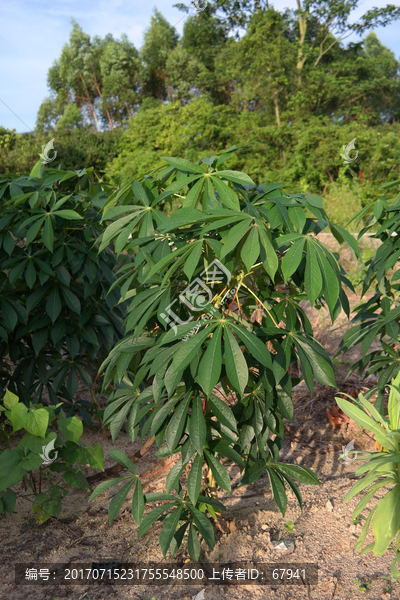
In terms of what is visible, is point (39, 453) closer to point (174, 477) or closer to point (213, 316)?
point (174, 477)

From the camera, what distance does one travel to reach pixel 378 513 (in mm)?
827

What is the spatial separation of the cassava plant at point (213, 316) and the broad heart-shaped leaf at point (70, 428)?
14 cm

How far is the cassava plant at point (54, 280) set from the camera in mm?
1702

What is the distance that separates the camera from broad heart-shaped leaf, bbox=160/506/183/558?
1.12 meters

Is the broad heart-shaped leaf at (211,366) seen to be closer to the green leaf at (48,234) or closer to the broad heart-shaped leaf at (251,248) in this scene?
the broad heart-shaped leaf at (251,248)

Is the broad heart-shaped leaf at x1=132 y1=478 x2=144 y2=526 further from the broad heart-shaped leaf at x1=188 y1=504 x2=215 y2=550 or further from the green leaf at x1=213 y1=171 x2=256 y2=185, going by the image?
the green leaf at x1=213 y1=171 x2=256 y2=185

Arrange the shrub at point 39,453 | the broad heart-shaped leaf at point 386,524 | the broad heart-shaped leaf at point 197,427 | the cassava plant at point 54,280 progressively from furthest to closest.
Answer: the cassava plant at point 54,280 → the shrub at point 39,453 → the broad heart-shaped leaf at point 197,427 → the broad heart-shaped leaf at point 386,524

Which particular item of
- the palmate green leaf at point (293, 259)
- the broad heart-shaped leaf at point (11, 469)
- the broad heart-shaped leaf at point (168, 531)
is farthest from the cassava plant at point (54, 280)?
the palmate green leaf at point (293, 259)

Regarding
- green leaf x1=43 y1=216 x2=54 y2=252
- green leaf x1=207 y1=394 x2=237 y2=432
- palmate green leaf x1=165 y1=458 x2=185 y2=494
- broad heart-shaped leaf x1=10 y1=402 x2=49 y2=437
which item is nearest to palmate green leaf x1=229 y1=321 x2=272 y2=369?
green leaf x1=207 y1=394 x2=237 y2=432

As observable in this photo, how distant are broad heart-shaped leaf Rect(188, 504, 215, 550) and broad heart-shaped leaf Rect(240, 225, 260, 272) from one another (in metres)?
0.77

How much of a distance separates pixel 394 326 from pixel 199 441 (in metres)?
0.82

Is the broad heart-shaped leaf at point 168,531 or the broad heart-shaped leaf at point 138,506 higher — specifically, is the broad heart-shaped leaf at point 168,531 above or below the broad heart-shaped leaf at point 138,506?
below

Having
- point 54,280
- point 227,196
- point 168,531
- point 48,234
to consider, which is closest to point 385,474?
point 168,531

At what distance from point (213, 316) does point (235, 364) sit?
13cm
